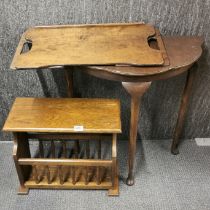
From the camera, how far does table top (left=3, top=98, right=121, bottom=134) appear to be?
1.33 m

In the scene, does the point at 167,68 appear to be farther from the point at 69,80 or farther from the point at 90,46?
the point at 69,80

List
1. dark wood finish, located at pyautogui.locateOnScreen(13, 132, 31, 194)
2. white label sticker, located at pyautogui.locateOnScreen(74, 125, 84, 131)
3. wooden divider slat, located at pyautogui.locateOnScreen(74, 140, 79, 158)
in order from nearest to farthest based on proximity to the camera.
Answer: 1. white label sticker, located at pyautogui.locateOnScreen(74, 125, 84, 131)
2. dark wood finish, located at pyautogui.locateOnScreen(13, 132, 31, 194)
3. wooden divider slat, located at pyautogui.locateOnScreen(74, 140, 79, 158)

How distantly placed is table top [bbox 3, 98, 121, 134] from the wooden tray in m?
0.28

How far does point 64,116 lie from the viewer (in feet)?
4.56

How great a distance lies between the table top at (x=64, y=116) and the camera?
52.5 inches

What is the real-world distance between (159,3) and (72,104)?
2.04ft

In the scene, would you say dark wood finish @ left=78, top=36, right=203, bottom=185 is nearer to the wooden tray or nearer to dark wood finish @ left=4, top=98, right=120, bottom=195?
the wooden tray

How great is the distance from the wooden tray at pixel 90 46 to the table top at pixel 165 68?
26 millimetres

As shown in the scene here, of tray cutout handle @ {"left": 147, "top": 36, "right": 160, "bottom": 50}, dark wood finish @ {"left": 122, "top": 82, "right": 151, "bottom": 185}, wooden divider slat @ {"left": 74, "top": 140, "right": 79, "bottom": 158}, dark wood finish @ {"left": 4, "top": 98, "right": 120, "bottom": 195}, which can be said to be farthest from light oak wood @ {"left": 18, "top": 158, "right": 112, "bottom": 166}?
tray cutout handle @ {"left": 147, "top": 36, "right": 160, "bottom": 50}

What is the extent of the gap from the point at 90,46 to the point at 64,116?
337mm

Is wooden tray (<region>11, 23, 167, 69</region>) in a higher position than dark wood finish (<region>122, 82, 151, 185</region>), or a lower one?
higher

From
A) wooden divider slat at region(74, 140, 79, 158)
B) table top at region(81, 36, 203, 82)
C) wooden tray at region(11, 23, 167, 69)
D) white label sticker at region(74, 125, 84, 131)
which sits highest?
wooden tray at region(11, 23, 167, 69)

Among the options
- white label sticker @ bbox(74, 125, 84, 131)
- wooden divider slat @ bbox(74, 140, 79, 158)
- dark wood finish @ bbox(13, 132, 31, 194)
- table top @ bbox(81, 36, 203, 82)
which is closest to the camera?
table top @ bbox(81, 36, 203, 82)

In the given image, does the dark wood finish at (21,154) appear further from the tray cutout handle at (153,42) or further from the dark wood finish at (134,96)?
the tray cutout handle at (153,42)
